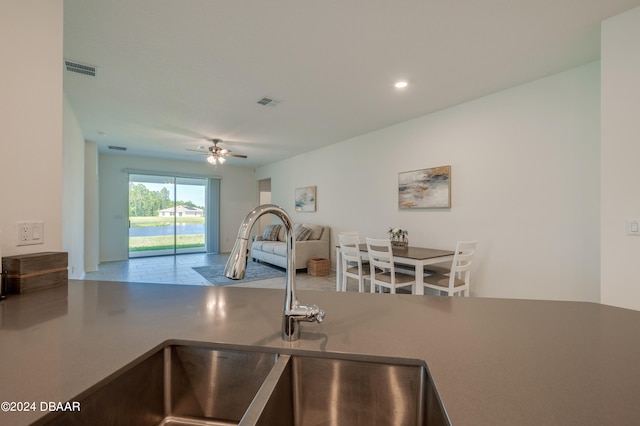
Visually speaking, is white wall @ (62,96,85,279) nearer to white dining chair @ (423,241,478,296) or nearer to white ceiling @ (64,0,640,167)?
white ceiling @ (64,0,640,167)

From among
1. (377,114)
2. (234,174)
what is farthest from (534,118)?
(234,174)

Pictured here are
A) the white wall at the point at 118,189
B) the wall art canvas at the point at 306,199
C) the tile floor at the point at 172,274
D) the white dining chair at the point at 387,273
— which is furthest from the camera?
the white wall at the point at 118,189

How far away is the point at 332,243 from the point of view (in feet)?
18.7

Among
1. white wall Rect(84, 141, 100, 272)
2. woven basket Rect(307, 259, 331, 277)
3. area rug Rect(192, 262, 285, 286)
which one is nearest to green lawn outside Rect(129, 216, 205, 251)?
white wall Rect(84, 141, 100, 272)

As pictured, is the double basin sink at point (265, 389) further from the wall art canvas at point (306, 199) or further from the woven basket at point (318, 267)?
the wall art canvas at point (306, 199)

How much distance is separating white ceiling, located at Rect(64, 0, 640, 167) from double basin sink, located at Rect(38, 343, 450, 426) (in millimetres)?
2106

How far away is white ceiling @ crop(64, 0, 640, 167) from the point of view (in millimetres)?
1913

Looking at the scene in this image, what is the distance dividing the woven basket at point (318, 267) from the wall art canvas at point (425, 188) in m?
1.92

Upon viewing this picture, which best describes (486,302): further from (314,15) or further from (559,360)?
(314,15)

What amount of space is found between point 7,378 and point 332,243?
520 cm

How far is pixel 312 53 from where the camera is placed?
2.43 meters

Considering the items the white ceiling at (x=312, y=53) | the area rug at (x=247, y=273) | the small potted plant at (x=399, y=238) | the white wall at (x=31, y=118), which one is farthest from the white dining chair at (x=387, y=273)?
the white wall at (x=31, y=118)

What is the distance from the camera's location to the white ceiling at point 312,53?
191 centimetres

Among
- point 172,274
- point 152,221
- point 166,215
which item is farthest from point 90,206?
point 172,274
